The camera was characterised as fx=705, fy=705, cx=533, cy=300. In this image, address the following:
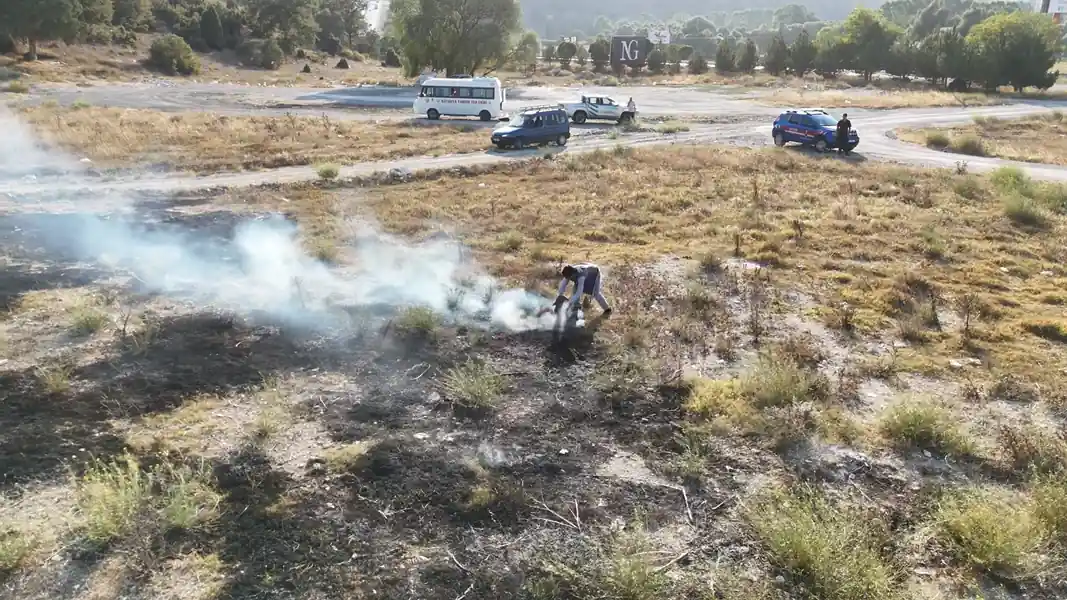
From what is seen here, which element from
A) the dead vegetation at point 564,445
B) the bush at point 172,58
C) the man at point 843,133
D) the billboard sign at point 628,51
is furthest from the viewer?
the billboard sign at point 628,51

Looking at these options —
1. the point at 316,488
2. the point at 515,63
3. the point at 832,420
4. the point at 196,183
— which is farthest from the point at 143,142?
the point at 515,63

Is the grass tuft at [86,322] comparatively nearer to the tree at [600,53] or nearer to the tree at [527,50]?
the tree at [527,50]

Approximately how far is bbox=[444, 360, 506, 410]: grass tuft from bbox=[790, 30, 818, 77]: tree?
69733 millimetres

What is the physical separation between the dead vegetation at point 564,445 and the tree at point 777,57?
63.3 metres

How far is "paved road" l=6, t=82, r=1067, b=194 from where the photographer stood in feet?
60.1

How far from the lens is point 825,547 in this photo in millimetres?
5172

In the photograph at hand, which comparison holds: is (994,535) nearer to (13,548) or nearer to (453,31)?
(13,548)

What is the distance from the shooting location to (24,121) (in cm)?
2417

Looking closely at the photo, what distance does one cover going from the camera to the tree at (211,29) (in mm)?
60812

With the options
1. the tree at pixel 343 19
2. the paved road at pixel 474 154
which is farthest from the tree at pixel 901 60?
the tree at pixel 343 19

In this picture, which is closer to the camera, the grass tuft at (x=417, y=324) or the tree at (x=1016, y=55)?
the grass tuft at (x=417, y=324)

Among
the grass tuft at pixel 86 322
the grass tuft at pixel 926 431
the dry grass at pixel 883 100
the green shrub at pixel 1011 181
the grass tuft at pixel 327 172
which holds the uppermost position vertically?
the dry grass at pixel 883 100

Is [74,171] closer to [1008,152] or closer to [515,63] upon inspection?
[1008,152]

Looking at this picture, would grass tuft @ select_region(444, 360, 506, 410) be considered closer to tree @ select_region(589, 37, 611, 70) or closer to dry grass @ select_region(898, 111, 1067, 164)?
dry grass @ select_region(898, 111, 1067, 164)
